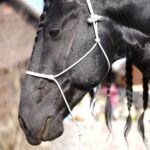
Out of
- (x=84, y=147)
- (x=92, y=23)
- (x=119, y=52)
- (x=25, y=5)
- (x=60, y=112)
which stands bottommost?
(x=25, y=5)

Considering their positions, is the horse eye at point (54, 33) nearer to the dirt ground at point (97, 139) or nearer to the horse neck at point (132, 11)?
the horse neck at point (132, 11)

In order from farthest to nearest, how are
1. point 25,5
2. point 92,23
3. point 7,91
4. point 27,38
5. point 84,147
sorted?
point 25,5 < point 27,38 < point 7,91 < point 84,147 < point 92,23

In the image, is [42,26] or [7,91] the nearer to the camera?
[42,26]

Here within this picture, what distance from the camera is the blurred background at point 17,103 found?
4.79 metres

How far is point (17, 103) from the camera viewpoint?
28.6ft

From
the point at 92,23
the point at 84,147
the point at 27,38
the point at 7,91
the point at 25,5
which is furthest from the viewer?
the point at 25,5

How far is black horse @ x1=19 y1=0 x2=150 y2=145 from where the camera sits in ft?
10.1

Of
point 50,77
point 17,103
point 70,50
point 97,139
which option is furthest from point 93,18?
point 17,103

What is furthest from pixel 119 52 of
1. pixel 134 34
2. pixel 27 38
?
pixel 27 38

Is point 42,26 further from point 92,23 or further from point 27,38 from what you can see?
point 27,38

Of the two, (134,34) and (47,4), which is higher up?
(47,4)

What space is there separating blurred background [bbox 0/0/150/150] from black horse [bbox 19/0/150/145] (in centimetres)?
39

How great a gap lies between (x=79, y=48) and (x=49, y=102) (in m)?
0.35

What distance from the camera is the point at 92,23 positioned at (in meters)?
3.08
